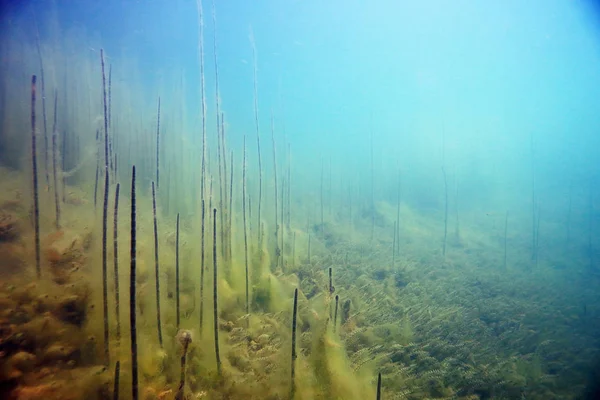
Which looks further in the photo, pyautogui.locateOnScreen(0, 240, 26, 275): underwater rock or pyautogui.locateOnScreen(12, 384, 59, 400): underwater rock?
pyautogui.locateOnScreen(0, 240, 26, 275): underwater rock

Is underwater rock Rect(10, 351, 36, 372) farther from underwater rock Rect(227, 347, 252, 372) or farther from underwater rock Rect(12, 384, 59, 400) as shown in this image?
underwater rock Rect(227, 347, 252, 372)

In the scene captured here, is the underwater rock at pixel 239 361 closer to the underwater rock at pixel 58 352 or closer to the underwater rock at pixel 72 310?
the underwater rock at pixel 58 352

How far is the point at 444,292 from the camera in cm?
1209

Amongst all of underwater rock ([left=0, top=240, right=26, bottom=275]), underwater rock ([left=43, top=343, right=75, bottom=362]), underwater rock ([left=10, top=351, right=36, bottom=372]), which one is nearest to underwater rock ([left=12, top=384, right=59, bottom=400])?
underwater rock ([left=10, top=351, right=36, bottom=372])

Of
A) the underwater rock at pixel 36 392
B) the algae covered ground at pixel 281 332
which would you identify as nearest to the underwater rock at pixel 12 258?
the algae covered ground at pixel 281 332

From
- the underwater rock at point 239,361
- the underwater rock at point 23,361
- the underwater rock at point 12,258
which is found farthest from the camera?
the underwater rock at point 239,361

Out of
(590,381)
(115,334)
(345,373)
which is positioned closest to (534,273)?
(590,381)

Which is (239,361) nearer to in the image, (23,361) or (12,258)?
(23,361)

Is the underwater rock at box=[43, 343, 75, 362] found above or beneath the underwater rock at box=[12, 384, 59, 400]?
above

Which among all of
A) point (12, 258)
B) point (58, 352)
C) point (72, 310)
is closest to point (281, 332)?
point (58, 352)

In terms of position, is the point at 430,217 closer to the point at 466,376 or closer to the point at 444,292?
the point at 444,292

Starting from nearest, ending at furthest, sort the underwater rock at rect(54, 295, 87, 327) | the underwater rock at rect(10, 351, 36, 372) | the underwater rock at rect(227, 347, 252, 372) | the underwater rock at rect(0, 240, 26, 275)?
the underwater rock at rect(10, 351, 36, 372), the underwater rock at rect(54, 295, 87, 327), the underwater rock at rect(0, 240, 26, 275), the underwater rock at rect(227, 347, 252, 372)

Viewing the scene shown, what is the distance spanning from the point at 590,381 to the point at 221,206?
446 inches

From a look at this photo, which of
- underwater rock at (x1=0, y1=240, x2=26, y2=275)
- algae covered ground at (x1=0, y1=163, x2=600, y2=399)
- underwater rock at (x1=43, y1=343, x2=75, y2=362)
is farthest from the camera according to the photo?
underwater rock at (x1=0, y1=240, x2=26, y2=275)
